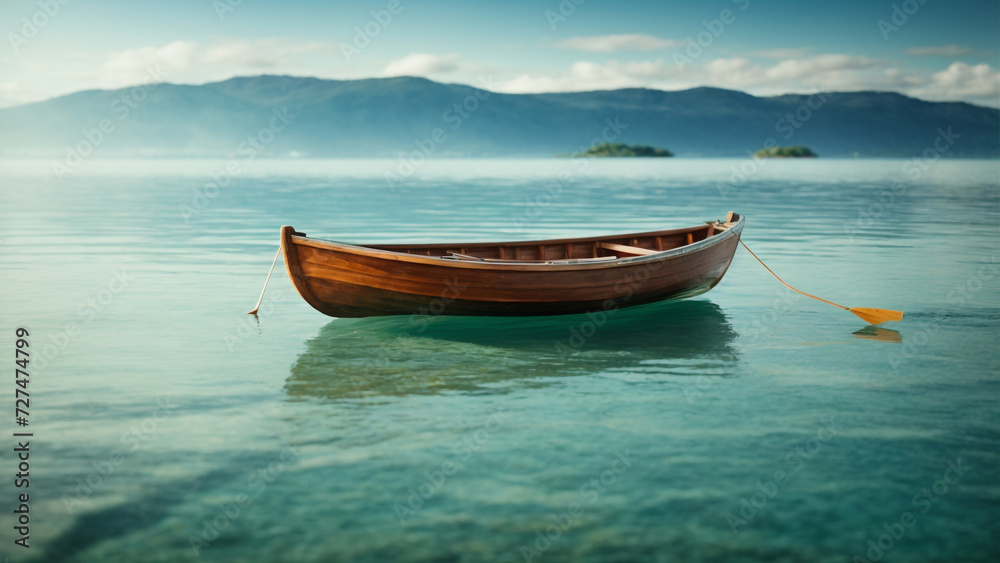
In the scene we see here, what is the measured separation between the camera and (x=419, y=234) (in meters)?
23.9

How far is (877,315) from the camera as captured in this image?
11531mm

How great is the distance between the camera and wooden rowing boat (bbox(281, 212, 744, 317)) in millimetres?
10203

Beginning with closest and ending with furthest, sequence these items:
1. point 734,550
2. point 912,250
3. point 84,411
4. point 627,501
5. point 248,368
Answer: point 734,550, point 627,501, point 84,411, point 248,368, point 912,250

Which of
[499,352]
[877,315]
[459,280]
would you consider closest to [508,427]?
[499,352]

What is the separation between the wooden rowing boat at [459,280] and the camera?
33.5 feet

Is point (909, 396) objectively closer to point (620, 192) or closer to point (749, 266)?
point (749, 266)

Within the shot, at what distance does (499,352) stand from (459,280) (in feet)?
3.82

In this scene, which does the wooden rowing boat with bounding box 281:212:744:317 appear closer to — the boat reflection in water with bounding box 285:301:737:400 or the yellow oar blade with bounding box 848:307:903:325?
the boat reflection in water with bounding box 285:301:737:400

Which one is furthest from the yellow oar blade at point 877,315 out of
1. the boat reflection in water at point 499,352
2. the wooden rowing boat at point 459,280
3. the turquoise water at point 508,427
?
the wooden rowing boat at point 459,280

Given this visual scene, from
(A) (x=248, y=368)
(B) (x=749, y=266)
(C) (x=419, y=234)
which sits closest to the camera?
(A) (x=248, y=368)

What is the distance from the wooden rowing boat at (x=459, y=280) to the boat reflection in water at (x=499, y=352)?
1.23ft

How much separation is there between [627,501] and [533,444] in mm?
1277

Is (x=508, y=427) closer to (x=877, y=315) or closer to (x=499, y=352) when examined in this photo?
(x=499, y=352)

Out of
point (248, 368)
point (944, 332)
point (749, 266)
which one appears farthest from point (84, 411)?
point (749, 266)
